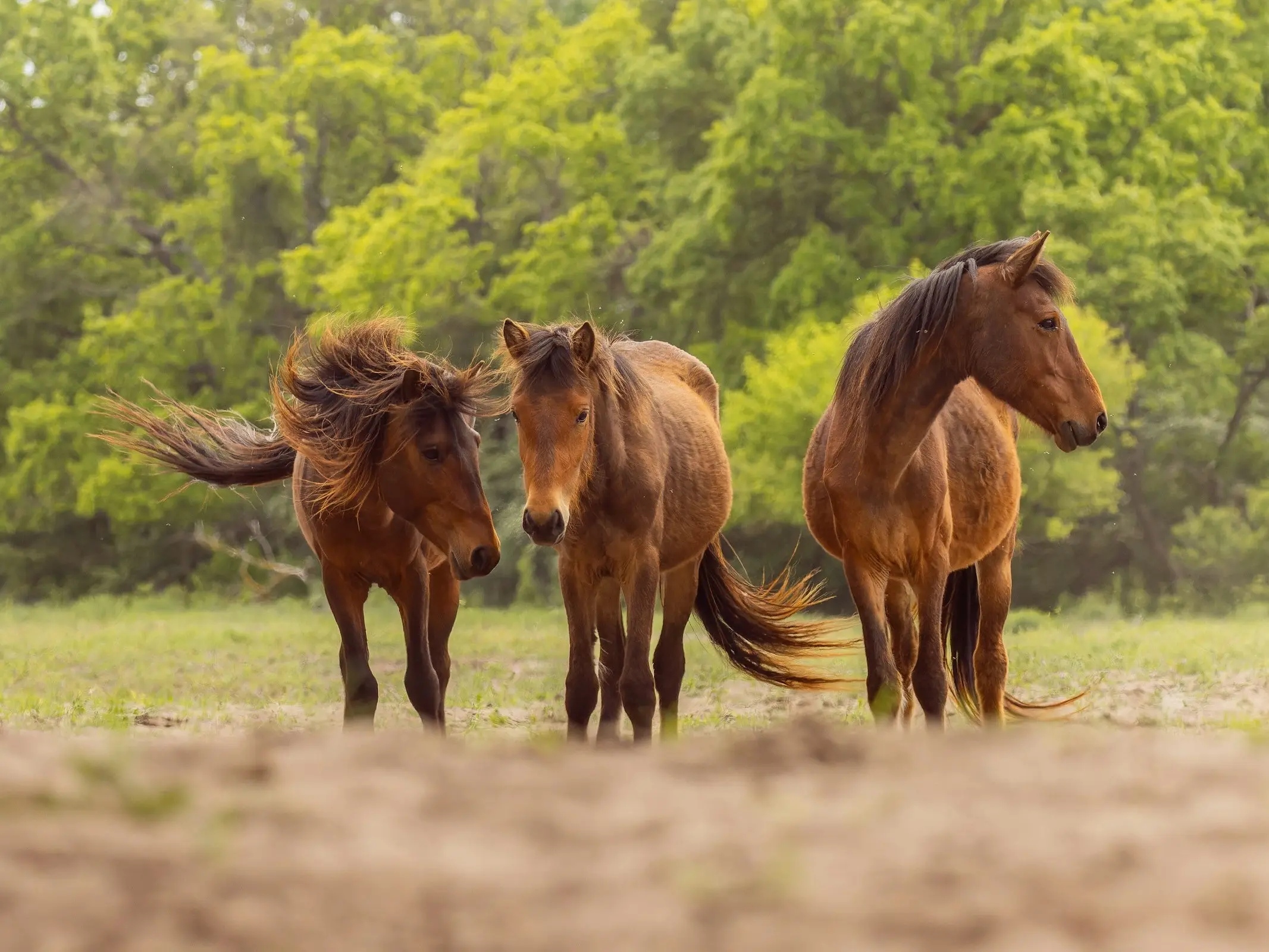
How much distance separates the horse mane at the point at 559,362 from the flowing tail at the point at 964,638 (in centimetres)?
251

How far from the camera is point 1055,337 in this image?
7531 millimetres

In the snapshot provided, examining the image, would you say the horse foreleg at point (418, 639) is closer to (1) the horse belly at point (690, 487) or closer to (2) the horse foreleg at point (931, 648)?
(1) the horse belly at point (690, 487)

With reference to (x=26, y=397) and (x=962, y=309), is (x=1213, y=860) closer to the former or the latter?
(x=962, y=309)

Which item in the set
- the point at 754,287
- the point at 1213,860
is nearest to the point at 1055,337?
the point at 1213,860

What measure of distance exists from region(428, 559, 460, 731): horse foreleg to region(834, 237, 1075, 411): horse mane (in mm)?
2508

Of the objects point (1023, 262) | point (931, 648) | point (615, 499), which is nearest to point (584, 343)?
point (615, 499)

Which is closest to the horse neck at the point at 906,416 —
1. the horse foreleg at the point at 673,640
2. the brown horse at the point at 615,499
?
the brown horse at the point at 615,499

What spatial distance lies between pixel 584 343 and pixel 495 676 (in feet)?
26.6

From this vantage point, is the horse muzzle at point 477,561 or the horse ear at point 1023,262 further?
the horse muzzle at point 477,561

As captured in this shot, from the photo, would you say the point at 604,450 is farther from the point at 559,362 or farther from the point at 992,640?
the point at 992,640

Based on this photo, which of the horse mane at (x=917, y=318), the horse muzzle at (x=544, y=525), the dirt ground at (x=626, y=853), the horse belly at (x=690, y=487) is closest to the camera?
the dirt ground at (x=626, y=853)

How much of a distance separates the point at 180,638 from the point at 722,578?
41.8 ft

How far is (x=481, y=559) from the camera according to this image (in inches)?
307

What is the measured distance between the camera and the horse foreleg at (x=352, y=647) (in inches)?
329
